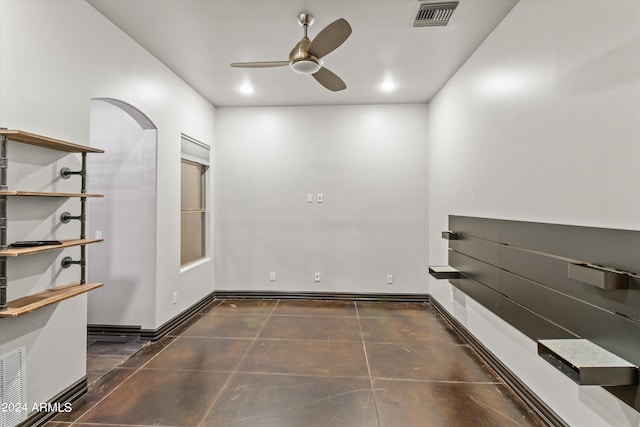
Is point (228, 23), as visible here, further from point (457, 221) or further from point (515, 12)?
point (457, 221)

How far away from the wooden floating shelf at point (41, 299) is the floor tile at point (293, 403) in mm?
1198

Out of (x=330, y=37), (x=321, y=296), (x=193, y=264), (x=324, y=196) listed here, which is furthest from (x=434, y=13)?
(x=193, y=264)

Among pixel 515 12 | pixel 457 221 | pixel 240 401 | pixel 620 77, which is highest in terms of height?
pixel 515 12

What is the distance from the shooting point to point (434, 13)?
2.45 meters

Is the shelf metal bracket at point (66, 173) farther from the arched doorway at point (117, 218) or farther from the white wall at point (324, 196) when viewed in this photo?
the white wall at point (324, 196)

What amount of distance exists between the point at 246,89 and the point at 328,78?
65.3 inches

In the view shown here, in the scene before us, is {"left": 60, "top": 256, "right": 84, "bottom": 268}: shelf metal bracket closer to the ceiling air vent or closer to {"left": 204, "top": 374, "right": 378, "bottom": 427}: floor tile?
{"left": 204, "top": 374, "right": 378, "bottom": 427}: floor tile

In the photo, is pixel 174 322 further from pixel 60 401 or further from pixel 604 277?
pixel 604 277

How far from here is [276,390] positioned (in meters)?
2.38

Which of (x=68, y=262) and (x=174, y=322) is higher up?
(x=68, y=262)

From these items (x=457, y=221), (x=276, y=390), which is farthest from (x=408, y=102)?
(x=276, y=390)

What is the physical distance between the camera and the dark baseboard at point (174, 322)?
3227 mm

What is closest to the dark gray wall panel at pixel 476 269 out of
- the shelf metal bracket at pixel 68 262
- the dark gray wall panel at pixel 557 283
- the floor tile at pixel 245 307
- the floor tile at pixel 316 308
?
the dark gray wall panel at pixel 557 283

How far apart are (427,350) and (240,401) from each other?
1.82 metres
